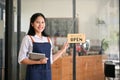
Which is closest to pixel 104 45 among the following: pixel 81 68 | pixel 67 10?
pixel 81 68

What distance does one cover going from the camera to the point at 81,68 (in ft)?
9.66

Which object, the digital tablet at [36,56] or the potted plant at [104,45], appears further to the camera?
the potted plant at [104,45]

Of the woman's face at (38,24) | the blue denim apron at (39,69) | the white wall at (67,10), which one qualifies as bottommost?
the blue denim apron at (39,69)

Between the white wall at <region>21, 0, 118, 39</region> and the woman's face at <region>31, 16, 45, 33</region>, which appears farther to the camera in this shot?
the white wall at <region>21, 0, 118, 39</region>

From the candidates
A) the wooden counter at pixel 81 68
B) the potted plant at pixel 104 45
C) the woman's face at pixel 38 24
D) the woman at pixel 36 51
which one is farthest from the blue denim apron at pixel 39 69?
the potted plant at pixel 104 45

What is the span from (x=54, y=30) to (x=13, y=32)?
1.73ft

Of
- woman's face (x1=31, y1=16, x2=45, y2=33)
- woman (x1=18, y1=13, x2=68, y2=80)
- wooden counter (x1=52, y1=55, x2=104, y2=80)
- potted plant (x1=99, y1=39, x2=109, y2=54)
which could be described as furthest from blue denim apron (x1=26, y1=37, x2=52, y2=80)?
potted plant (x1=99, y1=39, x2=109, y2=54)

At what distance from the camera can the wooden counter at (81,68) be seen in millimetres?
2903

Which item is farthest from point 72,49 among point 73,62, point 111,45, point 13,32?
point 13,32

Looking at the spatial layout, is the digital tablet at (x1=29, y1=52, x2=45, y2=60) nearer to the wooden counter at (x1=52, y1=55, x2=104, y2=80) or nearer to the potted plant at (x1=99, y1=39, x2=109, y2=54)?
the wooden counter at (x1=52, y1=55, x2=104, y2=80)

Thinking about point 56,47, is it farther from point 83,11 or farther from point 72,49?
point 83,11

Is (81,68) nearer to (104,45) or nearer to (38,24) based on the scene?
(104,45)

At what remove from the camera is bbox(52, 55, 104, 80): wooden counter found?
9.52 ft

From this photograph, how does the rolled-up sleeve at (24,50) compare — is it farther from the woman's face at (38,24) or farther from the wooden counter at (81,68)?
the wooden counter at (81,68)
